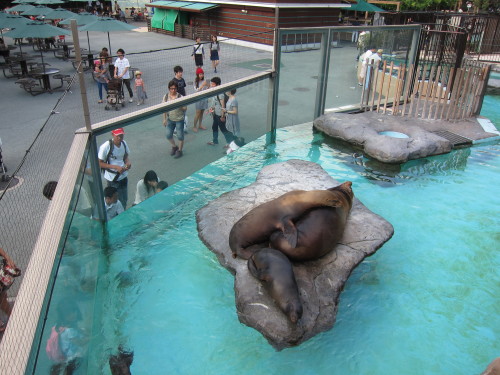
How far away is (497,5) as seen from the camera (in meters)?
25.2

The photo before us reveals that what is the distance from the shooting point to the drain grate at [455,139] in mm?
9180

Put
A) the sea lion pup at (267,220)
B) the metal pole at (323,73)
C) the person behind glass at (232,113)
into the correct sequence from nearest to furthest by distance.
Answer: the sea lion pup at (267,220)
the person behind glass at (232,113)
the metal pole at (323,73)

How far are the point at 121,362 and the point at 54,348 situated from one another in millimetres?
1449

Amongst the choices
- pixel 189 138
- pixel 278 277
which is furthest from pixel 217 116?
pixel 278 277

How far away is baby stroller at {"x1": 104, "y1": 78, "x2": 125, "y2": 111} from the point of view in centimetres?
1142

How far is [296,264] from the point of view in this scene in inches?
189

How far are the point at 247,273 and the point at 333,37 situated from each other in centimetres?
697

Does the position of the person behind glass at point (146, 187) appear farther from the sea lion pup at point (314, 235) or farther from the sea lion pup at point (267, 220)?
the sea lion pup at point (314, 235)

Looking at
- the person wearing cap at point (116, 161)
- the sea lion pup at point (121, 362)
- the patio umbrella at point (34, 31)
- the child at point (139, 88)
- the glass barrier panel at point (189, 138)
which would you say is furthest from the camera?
the patio umbrella at point (34, 31)

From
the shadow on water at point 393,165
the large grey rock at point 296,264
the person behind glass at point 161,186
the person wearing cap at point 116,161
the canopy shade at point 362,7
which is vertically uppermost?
the canopy shade at point 362,7

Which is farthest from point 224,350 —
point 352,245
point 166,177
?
point 166,177

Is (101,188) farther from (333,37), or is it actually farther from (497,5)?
(497,5)

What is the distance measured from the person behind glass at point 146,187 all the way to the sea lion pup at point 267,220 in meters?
1.63

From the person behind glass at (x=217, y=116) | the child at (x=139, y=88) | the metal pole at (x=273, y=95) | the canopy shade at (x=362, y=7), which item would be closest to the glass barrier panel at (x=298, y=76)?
the metal pole at (x=273, y=95)
